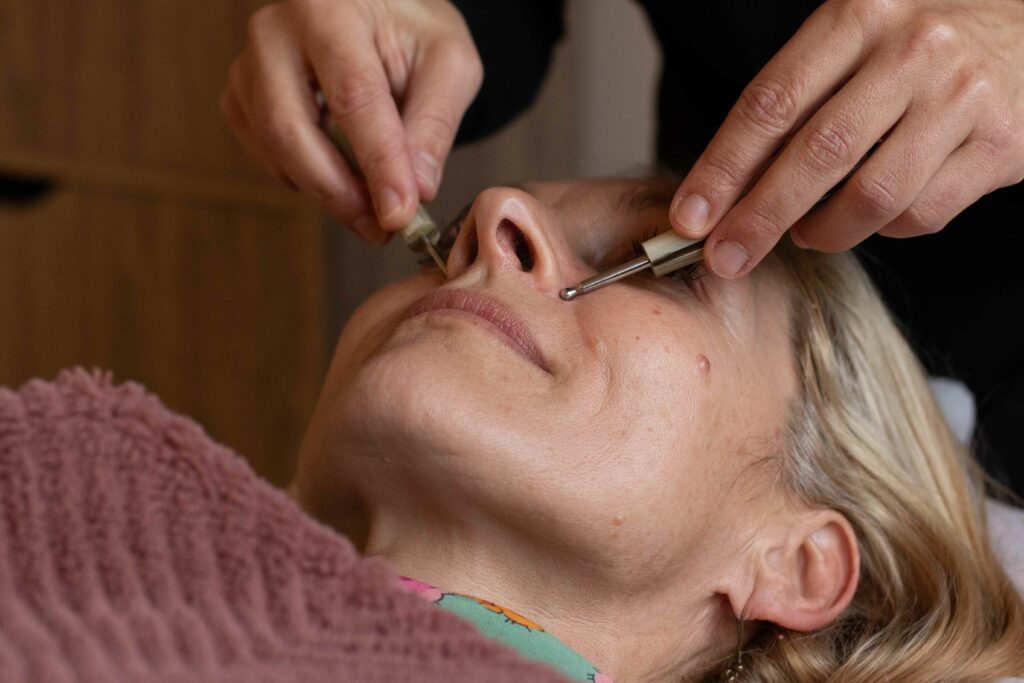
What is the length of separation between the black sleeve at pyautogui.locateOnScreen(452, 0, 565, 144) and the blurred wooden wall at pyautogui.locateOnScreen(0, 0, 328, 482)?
4.07 feet

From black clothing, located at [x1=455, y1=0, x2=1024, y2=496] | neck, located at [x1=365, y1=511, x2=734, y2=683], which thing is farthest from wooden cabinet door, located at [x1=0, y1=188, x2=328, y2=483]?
neck, located at [x1=365, y1=511, x2=734, y2=683]

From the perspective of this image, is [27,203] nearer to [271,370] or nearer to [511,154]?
[271,370]

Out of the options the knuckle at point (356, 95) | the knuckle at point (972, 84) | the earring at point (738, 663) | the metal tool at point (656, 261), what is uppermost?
the knuckle at point (356, 95)

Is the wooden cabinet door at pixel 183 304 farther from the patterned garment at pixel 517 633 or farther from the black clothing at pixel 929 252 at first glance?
the patterned garment at pixel 517 633

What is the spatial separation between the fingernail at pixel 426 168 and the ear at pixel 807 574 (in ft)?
1.75

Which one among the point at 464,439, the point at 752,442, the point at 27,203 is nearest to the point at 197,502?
the point at 464,439

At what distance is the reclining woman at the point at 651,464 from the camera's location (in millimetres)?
943

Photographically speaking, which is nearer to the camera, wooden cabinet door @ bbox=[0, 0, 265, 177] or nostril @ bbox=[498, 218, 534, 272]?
nostril @ bbox=[498, 218, 534, 272]

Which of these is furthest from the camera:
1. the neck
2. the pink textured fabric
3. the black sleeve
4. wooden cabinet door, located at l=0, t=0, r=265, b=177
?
wooden cabinet door, located at l=0, t=0, r=265, b=177

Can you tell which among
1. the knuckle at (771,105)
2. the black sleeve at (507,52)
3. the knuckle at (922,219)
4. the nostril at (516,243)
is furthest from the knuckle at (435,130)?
the knuckle at (922,219)

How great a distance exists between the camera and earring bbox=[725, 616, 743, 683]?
1.12 meters

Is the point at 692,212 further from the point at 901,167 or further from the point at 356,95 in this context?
the point at 356,95

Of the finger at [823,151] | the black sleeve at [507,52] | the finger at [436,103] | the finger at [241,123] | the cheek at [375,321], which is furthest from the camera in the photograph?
the black sleeve at [507,52]

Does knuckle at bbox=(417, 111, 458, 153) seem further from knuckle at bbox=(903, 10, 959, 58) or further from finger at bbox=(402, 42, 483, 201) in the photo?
knuckle at bbox=(903, 10, 959, 58)
